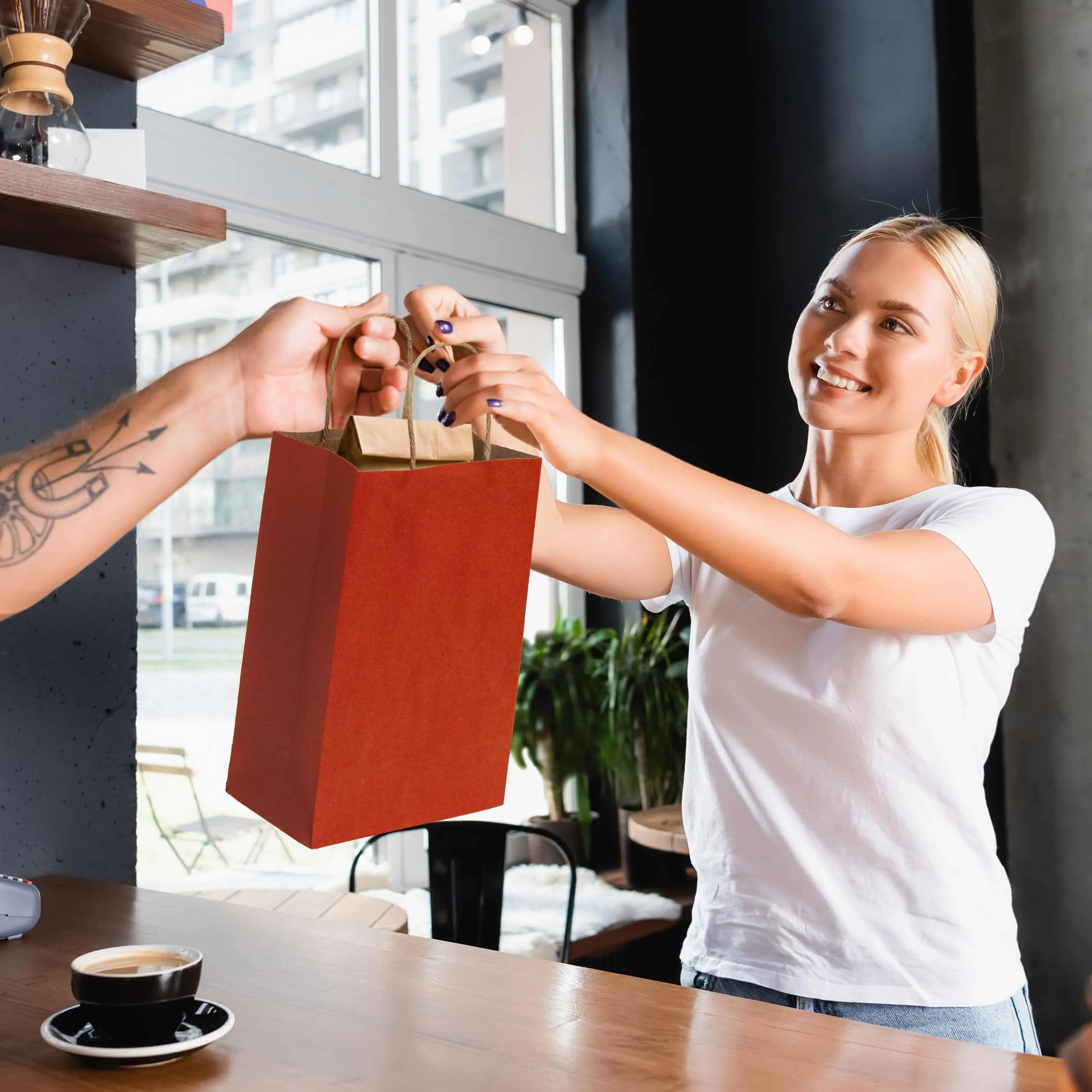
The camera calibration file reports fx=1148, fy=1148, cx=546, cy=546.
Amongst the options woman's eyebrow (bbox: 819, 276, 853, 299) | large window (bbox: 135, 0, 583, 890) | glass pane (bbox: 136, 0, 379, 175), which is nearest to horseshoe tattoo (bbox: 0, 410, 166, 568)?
woman's eyebrow (bbox: 819, 276, 853, 299)

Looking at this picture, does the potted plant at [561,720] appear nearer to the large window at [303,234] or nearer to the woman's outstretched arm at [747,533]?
the large window at [303,234]

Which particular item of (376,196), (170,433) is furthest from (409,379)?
(376,196)

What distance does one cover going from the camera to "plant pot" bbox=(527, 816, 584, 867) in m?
3.17

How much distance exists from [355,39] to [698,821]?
99.2 inches

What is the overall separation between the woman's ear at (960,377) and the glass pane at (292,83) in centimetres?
195

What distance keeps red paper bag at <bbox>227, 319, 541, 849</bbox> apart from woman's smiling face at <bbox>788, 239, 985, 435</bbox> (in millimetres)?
611

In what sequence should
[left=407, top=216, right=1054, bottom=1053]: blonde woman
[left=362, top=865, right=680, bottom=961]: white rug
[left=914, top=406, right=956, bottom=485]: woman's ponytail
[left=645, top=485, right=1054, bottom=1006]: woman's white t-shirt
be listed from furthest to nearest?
[left=362, top=865, right=680, bottom=961]: white rug < [left=914, top=406, right=956, bottom=485]: woman's ponytail < [left=645, top=485, right=1054, bottom=1006]: woman's white t-shirt < [left=407, top=216, right=1054, bottom=1053]: blonde woman

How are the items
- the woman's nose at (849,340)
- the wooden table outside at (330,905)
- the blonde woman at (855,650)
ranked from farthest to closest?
the wooden table outside at (330,905) < the woman's nose at (849,340) < the blonde woman at (855,650)

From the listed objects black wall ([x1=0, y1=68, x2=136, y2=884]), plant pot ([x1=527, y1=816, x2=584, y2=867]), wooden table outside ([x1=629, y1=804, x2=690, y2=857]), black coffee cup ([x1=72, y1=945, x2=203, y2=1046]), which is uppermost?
black wall ([x1=0, y1=68, x2=136, y2=884])

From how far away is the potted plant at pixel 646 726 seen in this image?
10.2 ft

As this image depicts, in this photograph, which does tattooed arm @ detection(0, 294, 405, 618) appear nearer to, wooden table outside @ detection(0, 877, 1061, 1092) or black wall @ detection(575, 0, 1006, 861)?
wooden table outside @ detection(0, 877, 1061, 1092)

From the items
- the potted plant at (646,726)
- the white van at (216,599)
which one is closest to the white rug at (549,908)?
the potted plant at (646,726)

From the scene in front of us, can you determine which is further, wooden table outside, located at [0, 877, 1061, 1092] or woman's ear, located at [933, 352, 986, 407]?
woman's ear, located at [933, 352, 986, 407]

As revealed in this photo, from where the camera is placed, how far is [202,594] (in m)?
2.73
